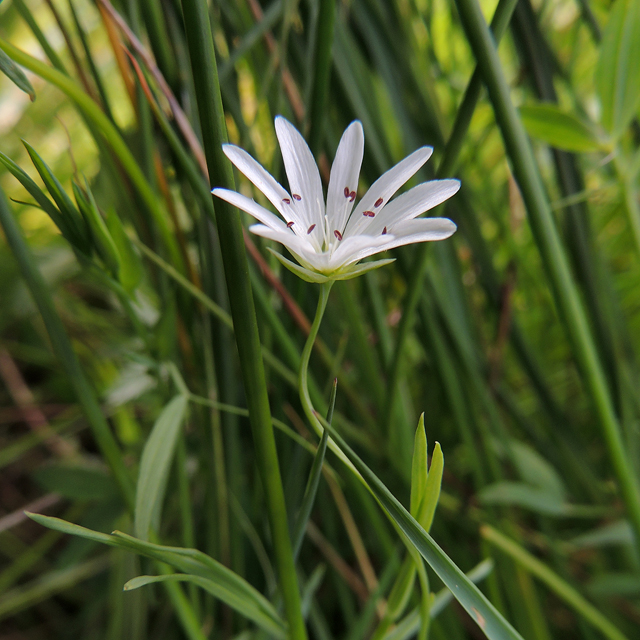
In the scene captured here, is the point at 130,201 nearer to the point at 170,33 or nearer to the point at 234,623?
the point at 170,33

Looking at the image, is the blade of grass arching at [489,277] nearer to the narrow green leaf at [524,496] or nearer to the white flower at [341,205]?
the narrow green leaf at [524,496]

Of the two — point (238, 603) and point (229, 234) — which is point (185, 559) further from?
point (229, 234)

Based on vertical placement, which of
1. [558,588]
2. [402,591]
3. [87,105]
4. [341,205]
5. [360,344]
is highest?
[87,105]

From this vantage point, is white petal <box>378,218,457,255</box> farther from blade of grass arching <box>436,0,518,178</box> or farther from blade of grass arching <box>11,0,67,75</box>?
blade of grass arching <box>11,0,67,75</box>

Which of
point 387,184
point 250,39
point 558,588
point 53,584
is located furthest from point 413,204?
point 53,584

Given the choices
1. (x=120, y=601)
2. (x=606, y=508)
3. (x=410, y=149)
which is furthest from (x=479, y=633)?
(x=410, y=149)

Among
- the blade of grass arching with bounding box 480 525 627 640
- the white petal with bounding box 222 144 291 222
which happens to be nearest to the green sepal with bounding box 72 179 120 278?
the white petal with bounding box 222 144 291 222
